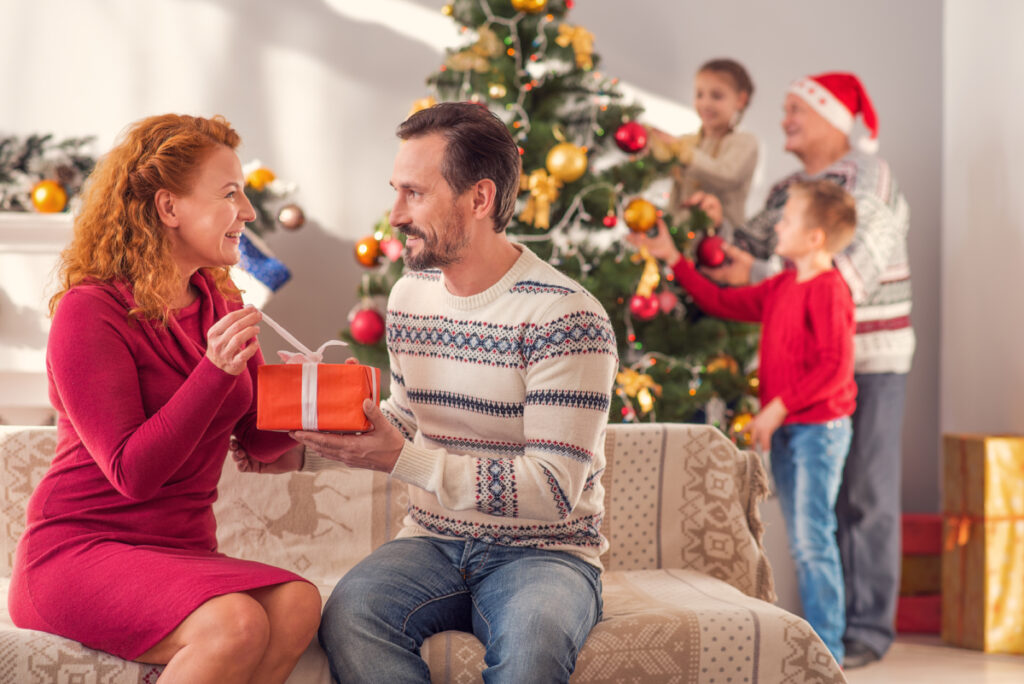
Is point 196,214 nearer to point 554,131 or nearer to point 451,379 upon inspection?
point 451,379

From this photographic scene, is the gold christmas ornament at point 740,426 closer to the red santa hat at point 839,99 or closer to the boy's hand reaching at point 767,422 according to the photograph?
the boy's hand reaching at point 767,422

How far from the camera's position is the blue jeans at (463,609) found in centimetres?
140

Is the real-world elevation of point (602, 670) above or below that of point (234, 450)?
below

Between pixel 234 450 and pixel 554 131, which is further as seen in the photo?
pixel 554 131

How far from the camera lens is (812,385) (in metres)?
2.86

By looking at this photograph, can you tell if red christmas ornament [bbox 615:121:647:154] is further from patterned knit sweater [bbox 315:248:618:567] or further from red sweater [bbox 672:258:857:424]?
patterned knit sweater [bbox 315:248:618:567]

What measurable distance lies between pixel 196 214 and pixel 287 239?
6.71 ft

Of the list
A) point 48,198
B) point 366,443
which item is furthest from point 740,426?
point 48,198

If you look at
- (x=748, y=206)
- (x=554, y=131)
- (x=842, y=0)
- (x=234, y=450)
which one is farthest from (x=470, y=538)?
(x=842, y=0)

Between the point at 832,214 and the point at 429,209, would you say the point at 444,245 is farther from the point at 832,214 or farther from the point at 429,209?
the point at 832,214

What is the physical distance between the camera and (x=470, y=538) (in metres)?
1.62

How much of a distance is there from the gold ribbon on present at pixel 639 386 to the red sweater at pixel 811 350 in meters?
0.40

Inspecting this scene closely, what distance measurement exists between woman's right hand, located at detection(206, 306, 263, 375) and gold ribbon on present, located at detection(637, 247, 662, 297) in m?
1.66

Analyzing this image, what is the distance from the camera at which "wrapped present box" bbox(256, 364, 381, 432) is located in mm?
1401
